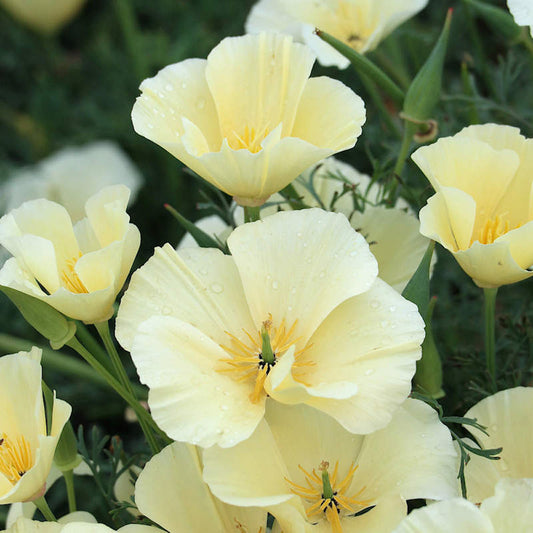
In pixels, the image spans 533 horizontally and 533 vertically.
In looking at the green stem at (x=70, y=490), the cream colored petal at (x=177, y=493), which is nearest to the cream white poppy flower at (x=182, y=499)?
the cream colored petal at (x=177, y=493)

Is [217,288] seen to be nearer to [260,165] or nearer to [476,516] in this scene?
[260,165]

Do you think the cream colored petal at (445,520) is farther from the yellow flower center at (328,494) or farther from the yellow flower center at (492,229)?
the yellow flower center at (492,229)

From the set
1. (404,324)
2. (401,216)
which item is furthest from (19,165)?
(404,324)

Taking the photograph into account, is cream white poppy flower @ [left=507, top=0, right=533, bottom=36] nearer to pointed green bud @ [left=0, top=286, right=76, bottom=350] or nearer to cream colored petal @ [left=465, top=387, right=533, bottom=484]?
cream colored petal @ [left=465, top=387, right=533, bottom=484]

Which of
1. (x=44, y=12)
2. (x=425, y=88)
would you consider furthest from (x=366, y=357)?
(x=44, y=12)

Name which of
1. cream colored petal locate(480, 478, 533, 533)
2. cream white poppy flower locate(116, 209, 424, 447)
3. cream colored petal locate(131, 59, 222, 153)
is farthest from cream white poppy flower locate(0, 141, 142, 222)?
cream colored petal locate(480, 478, 533, 533)
